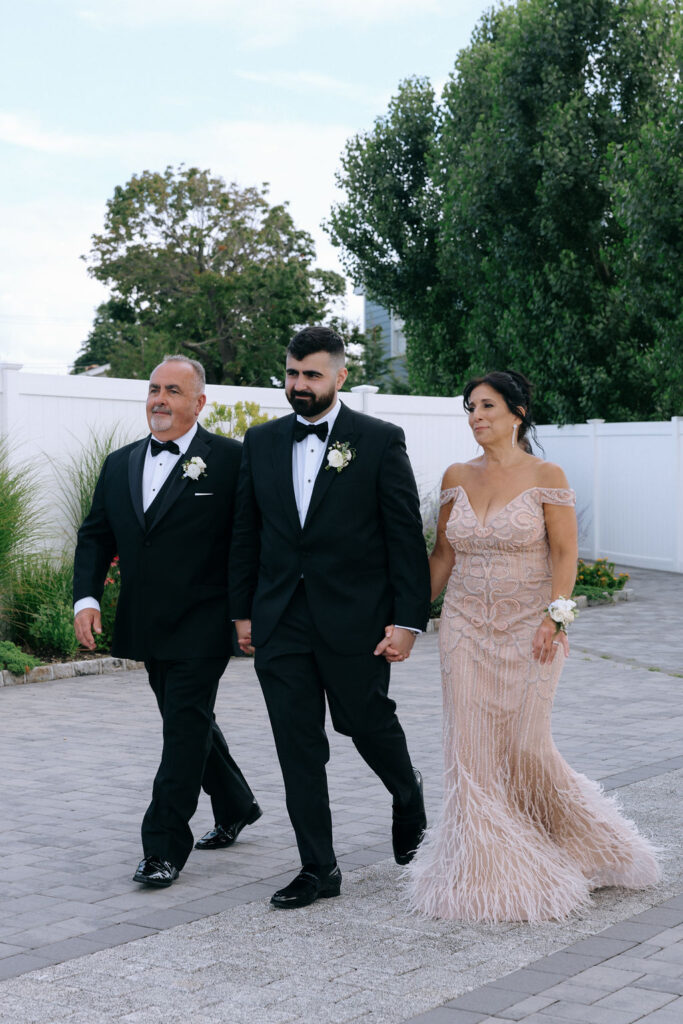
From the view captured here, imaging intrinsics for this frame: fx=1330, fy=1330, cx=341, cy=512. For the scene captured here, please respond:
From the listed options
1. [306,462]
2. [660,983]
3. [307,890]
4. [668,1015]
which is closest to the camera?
[668,1015]

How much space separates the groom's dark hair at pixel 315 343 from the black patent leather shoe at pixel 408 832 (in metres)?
1.71

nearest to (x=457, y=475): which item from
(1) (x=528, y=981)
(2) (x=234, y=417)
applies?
(1) (x=528, y=981)

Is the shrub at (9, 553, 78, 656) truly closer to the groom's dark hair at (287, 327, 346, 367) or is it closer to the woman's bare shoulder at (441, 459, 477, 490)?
the woman's bare shoulder at (441, 459, 477, 490)

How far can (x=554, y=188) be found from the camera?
24.4 meters

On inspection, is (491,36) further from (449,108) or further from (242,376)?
(242,376)

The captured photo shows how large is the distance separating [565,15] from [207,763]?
73.6ft

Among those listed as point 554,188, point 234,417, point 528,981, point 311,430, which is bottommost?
point 528,981

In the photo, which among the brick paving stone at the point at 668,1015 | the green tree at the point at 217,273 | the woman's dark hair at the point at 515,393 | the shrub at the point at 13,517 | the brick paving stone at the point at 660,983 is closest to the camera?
the brick paving stone at the point at 668,1015

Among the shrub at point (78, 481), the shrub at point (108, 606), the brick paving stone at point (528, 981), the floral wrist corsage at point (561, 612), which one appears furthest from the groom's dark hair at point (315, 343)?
the shrub at point (78, 481)

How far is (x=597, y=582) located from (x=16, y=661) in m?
8.70

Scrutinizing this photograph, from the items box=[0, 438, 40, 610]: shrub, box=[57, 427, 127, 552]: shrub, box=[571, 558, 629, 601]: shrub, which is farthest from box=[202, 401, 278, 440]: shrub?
box=[571, 558, 629, 601]: shrub

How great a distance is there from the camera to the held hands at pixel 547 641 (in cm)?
487

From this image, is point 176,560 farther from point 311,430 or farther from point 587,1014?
point 587,1014

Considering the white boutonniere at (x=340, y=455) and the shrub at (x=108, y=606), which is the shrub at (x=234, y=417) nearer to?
the shrub at (x=108, y=606)
